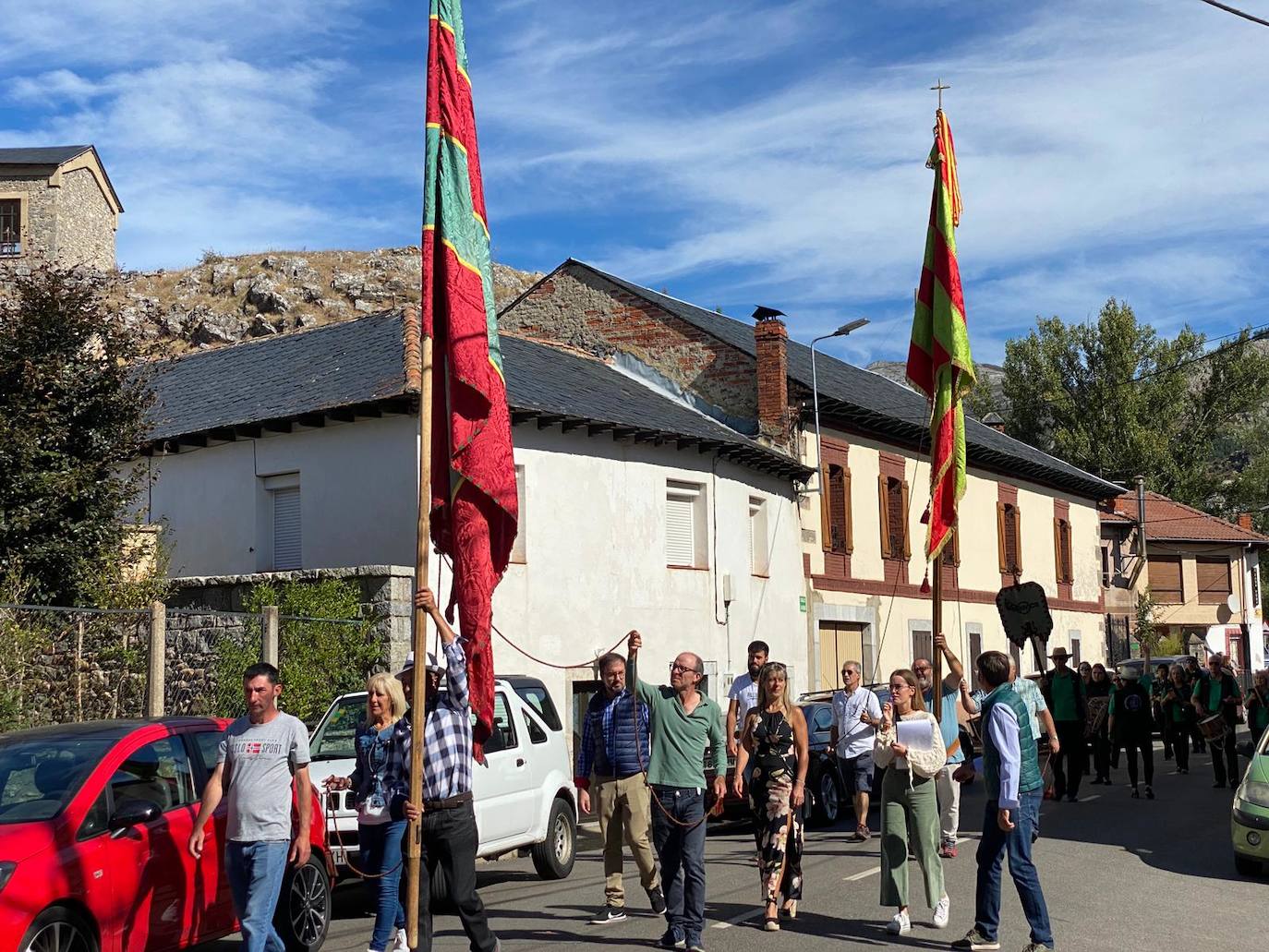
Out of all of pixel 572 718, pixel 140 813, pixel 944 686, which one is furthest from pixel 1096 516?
pixel 140 813

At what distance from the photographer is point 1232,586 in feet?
190

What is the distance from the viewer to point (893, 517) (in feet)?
101

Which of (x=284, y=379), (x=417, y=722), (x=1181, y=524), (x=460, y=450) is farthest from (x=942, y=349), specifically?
(x=1181, y=524)

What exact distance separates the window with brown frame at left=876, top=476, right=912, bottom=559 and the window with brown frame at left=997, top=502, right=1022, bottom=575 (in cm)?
524

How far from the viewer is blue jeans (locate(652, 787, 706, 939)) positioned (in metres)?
8.38

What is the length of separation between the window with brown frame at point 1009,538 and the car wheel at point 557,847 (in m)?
24.5

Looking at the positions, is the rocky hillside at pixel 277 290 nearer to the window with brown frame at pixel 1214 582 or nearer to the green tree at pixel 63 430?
the window with brown frame at pixel 1214 582

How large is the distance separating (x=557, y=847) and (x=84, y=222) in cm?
5858

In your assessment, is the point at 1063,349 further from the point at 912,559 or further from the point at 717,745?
the point at 717,745

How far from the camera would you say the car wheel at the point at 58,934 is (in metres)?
6.71

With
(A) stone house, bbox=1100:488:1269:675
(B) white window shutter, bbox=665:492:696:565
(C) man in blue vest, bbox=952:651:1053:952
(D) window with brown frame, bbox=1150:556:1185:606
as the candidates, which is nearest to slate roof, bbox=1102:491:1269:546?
(A) stone house, bbox=1100:488:1269:675

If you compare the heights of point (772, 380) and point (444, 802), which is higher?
point (772, 380)

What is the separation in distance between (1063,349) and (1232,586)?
39.3 feet

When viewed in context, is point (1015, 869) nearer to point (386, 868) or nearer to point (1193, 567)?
point (386, 868)
